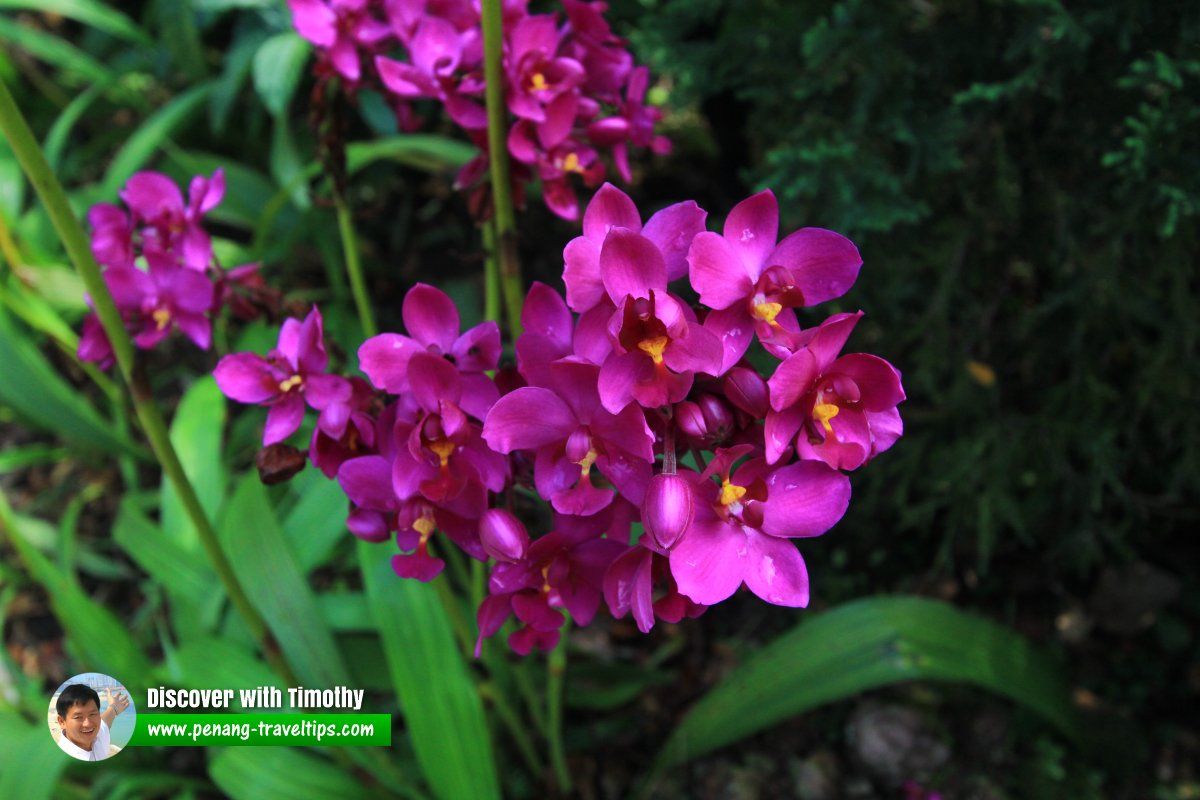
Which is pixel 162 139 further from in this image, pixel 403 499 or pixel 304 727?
pixel 403 499

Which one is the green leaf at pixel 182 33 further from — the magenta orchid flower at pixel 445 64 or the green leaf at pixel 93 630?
the magenta orchid flower at pixel 445 64

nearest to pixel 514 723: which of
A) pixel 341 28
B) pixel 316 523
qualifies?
pixel 316 523

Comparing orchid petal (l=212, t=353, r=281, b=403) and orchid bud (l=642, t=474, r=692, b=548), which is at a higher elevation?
orchid bud (l=642, t=474, r=692, b=548)

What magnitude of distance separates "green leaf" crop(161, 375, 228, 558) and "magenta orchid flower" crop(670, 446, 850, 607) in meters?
1.30

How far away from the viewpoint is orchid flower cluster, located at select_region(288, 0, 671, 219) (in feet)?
3.16

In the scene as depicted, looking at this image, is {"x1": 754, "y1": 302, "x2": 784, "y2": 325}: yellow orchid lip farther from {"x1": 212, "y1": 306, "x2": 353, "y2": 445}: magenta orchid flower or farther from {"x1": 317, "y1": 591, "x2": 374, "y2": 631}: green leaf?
{"x1": 317, "y1": 591, "x2": 374, "y2": 631}: green leaf

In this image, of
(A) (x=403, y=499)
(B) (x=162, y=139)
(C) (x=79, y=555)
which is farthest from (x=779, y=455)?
(B) (x=162, y=139)

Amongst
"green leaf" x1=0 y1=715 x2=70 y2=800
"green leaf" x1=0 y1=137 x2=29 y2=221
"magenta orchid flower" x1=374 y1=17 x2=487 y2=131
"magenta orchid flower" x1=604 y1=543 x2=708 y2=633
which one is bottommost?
"green leaf" x1=0 y1=715 x2=70 y2=800

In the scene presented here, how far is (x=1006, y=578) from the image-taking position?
1928 millimetres

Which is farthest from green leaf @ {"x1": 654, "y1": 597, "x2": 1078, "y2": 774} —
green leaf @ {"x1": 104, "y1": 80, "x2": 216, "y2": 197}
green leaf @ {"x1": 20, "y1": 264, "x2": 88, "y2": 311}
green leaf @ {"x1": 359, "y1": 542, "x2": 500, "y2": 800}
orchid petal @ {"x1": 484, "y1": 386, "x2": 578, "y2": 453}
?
green leaf @ {"x1": 104, "y1": 80, "x2": 216, "y2": 197}

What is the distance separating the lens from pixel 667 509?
2.20 feet

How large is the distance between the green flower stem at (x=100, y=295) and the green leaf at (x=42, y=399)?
99cm

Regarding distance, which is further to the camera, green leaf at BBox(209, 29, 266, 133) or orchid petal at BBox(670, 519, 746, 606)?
green leaf at BBox(209, 29, 266, 133)

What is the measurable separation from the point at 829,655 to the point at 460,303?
1.08 meters
